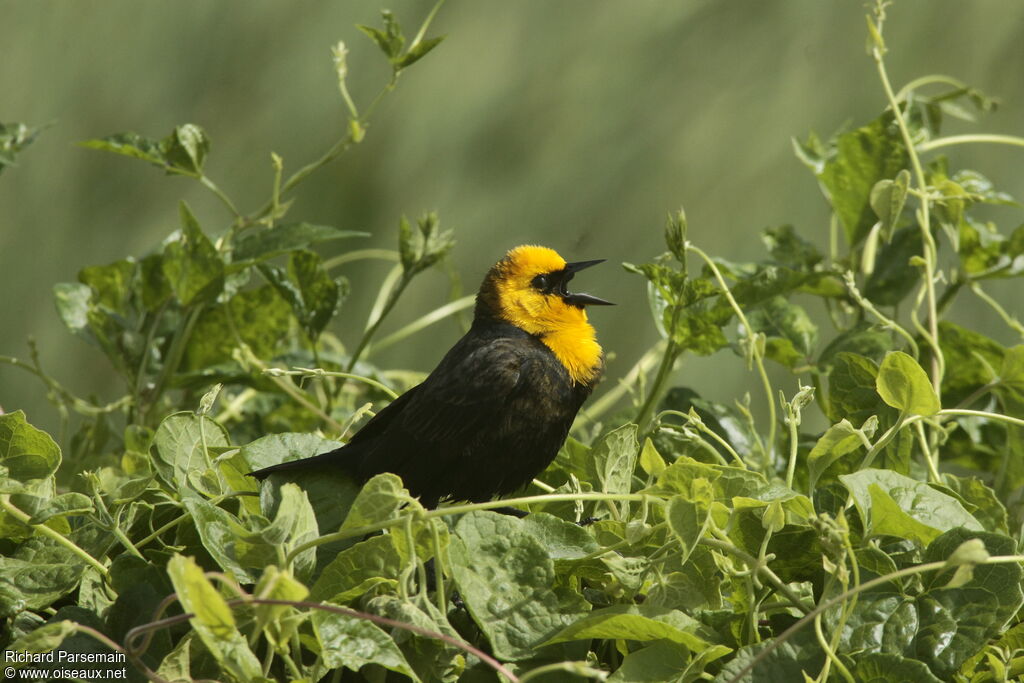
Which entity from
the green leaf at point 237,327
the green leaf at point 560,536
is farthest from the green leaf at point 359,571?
the green leaf at point 237,327

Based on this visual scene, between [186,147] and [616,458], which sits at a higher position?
[186,147]

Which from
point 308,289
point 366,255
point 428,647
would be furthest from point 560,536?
point 366,255

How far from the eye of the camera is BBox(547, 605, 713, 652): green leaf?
0.67 metres

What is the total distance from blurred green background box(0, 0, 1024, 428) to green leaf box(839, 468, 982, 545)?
121cm

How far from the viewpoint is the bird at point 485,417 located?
3.52ft

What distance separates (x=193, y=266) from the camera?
4.22ft

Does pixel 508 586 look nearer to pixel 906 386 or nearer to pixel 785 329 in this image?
pixel 906 386

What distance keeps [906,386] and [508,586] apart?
1.12 ft

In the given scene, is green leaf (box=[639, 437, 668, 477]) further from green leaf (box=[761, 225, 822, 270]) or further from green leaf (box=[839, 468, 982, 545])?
green leaf (box=[761, 225, 822, 270])

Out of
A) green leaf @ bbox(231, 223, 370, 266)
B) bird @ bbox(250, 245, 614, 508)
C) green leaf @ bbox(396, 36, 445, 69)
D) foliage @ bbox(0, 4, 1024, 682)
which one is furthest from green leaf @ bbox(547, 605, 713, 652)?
green leaf @ bbox(396, 36, 445, 69)

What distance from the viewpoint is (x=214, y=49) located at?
1848mm

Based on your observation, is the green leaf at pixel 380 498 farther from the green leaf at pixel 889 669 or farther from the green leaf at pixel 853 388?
the green leaf at pixel 853 388

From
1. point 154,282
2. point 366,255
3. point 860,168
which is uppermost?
point 860,168

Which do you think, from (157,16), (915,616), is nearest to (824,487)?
(915,616)
